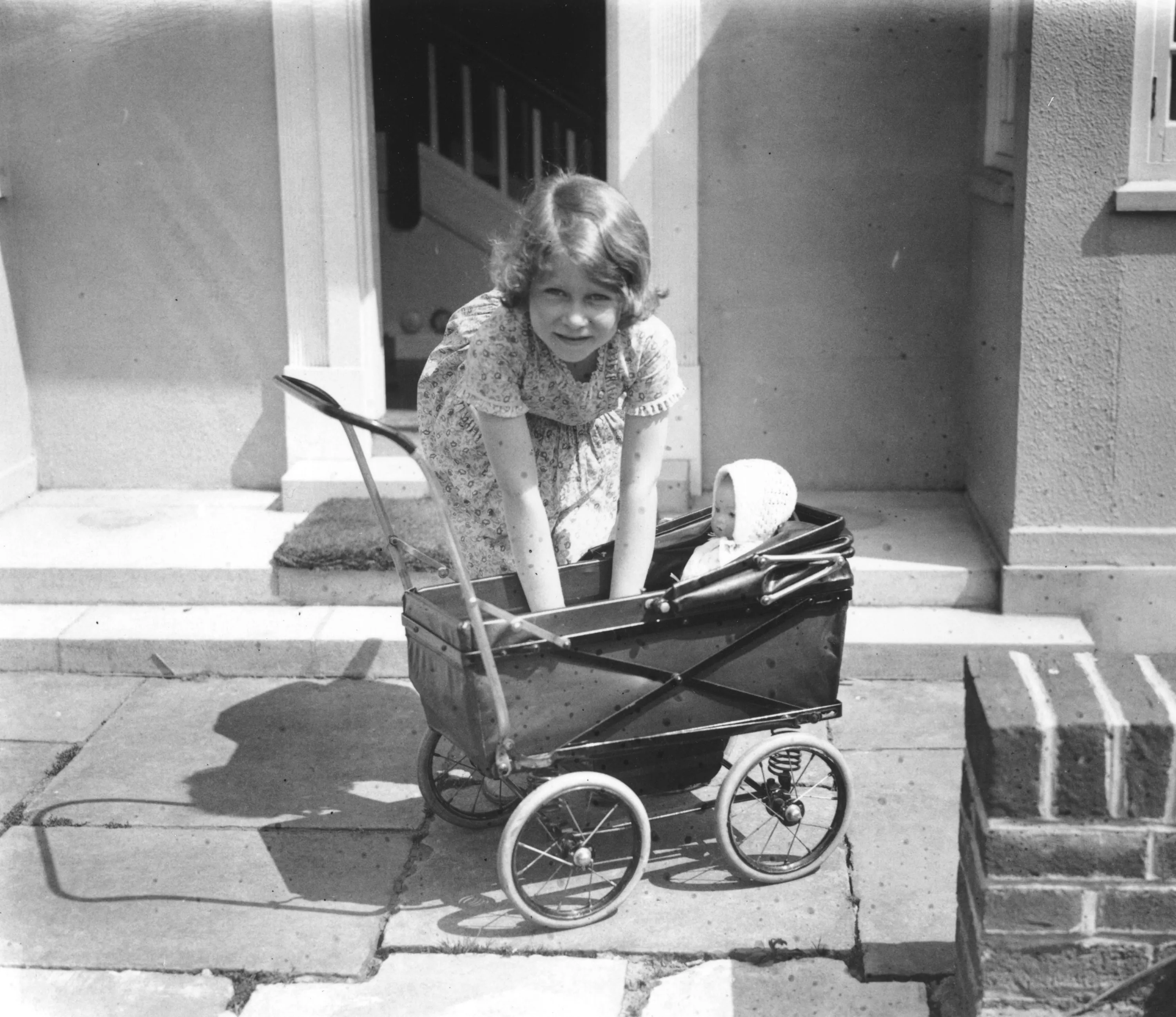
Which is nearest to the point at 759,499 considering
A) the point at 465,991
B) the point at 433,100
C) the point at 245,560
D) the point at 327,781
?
the point at 465,991

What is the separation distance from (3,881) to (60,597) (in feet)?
6.19

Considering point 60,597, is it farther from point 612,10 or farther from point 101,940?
point 612,10

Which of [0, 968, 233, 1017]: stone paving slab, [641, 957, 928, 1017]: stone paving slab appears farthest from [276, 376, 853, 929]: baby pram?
[0, 968, 233, 1017]: stone paving slab

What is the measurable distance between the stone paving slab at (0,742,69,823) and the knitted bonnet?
2163 mm

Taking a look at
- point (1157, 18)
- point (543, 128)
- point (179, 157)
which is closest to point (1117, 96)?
point (1157, 18)

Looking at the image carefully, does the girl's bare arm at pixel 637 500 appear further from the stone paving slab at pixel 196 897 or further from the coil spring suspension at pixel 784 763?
the stone paving slab at pixel 196 897

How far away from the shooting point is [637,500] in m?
3.36

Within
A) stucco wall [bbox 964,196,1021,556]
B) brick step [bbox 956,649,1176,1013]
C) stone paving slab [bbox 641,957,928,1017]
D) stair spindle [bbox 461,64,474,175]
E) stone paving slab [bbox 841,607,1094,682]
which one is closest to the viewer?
brick step [bbox 956,649,1176,1013]

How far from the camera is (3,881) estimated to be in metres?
3.56

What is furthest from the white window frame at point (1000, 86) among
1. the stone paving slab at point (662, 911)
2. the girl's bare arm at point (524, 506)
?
the stone paving slab at point (662, 911)

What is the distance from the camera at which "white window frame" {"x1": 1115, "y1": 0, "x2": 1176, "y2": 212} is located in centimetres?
452

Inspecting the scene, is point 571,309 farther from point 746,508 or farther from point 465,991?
point 465,991

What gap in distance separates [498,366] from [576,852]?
43.9 inches

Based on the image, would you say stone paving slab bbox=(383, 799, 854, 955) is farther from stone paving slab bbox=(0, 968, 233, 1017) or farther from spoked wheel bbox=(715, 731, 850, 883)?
stone paving slab bbox=(0, 968, 233, 1017)
